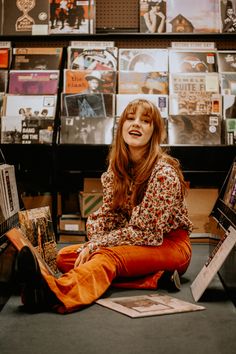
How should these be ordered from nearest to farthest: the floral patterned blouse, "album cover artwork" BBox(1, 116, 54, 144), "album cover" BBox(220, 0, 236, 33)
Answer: the floral patterned blouse < "album cover artwork" BBox(1, 116, 54, 144) < "album cover" BBox(220, 0, 236, 33)

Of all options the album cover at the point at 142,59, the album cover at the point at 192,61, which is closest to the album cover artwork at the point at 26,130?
the album cover at the point at 142,59

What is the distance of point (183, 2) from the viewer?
3701mm

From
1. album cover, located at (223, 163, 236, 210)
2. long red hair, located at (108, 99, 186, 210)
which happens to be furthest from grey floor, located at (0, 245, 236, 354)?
long red hair, located at (108, 99, 186, 210)

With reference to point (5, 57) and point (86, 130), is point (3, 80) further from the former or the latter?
point (86, 130)

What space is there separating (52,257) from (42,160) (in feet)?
4.02

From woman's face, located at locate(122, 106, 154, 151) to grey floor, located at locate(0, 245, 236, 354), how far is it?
0.78 m

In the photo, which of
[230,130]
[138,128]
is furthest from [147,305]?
[230,130]

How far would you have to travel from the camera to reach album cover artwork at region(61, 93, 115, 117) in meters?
3.43

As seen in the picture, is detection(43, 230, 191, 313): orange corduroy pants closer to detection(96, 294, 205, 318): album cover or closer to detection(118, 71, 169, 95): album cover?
detection(96, 294, 205, 318): album cover

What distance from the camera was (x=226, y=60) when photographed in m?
3.66

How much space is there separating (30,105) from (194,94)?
3.82ft

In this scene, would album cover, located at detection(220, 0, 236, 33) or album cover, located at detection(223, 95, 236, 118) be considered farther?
album cover, located at detection(220, 0, 236, 33)

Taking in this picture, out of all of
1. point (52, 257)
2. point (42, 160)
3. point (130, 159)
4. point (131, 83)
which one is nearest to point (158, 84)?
point (131, 83)

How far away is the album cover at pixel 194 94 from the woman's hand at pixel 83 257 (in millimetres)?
1593
